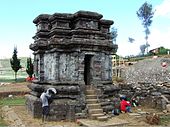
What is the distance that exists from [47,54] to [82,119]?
364cm

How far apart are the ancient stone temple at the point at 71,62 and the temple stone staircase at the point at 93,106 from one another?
0.76 ft

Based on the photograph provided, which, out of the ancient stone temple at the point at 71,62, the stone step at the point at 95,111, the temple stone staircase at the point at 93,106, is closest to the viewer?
the temple stone staircase at the point at 93,106

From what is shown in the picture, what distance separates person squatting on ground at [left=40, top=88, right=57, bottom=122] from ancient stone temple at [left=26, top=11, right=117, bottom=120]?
0.24 m

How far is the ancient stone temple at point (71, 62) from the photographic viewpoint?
1245 centimetres

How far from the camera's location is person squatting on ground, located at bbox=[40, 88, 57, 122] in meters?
11.9

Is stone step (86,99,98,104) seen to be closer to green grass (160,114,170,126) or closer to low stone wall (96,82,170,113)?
low stone wall (96,82,170,113)

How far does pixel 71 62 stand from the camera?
1295cm

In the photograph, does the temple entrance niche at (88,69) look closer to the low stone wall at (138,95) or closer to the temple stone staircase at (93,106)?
the temple stone staircase at (93,106)

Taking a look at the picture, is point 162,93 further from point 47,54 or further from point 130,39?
point 130,39

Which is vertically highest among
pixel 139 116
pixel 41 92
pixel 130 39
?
pixel 130 39

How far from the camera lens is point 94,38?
13.1 meters

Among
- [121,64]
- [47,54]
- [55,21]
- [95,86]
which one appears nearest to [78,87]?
[95,86]

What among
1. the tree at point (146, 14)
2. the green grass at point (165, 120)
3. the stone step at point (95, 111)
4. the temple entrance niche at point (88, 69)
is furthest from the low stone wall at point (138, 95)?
the tree at point (146, 14)

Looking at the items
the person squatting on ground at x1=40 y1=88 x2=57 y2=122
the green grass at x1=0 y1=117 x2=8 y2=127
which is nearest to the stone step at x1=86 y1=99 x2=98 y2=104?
the person squatting on ground at x1=40 y1=88 x2=57 y2=122
